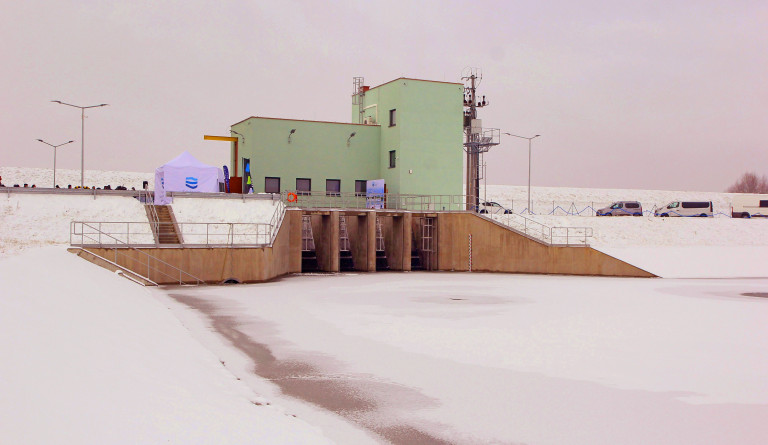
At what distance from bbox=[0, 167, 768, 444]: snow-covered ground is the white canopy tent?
37.8 feet

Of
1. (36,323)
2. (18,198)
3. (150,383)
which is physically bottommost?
(150,383)

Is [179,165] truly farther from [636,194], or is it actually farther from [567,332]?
[636,194]

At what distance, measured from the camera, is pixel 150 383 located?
1104 centimetres

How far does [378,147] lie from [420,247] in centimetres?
900

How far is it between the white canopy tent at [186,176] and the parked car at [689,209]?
142 feet

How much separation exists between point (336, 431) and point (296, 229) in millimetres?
31205

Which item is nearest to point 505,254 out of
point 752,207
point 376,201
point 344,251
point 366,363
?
point 376,201

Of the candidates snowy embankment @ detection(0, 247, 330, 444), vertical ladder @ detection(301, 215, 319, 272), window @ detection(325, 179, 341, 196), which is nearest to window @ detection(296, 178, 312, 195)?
window @ detection(325, 179, 341, 196)

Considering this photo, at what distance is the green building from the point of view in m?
50.4

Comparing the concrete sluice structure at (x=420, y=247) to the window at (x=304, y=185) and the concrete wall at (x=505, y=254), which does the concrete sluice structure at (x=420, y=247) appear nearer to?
the concrete wall at (x=505, y=254)

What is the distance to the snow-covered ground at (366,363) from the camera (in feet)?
32.0

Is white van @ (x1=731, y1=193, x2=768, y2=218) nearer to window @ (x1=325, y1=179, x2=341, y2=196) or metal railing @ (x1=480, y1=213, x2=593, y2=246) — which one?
metal railing @ (x1=480, y1=213, x2=593, y2=246)

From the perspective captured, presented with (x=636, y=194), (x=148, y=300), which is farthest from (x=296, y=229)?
(x=636, y=194)

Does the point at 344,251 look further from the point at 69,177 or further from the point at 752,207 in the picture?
the point at 69,177
